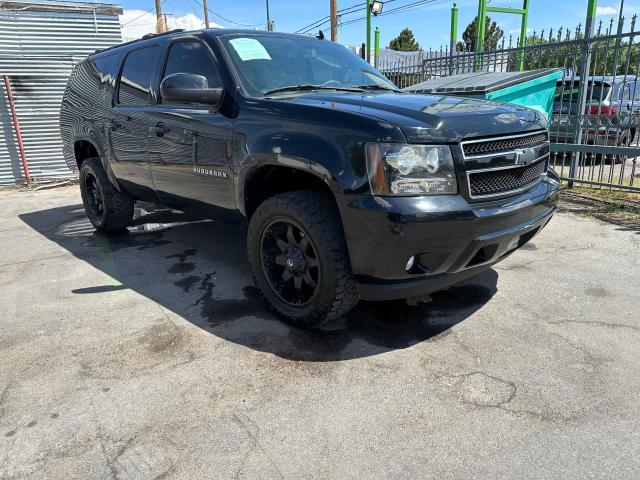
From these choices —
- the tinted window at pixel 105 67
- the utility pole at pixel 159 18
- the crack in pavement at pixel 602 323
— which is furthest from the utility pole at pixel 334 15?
the crack in pavement at pixel 602 323

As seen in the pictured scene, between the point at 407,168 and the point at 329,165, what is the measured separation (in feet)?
1.40

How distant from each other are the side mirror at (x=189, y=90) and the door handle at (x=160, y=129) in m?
0.64

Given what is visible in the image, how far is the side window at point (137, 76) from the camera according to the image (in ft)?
14.2

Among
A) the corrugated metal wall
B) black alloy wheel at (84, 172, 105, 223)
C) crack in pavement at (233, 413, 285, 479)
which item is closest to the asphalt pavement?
crack in pavement at (233, 413, 285, 479)

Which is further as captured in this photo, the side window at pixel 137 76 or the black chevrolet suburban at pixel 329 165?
the side window at pixel 137 76

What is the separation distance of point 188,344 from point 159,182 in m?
1.78

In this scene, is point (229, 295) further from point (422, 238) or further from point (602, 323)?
point (602, 323)

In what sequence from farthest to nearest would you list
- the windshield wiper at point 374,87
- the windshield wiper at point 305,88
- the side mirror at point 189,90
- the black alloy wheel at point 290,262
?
1. the windshield wiper at point 374,87
2. the windshield wiper at point 305,88
3. the side mirror at point 189,90
4. the black alloy wheel at point 290,262

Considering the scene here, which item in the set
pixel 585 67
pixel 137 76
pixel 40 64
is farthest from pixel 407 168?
pixel 40 64

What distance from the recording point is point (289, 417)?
92.5 inches

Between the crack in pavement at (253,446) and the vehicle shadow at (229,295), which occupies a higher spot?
the crack in pavement at (253,446)

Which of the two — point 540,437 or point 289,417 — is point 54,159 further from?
point 540,437

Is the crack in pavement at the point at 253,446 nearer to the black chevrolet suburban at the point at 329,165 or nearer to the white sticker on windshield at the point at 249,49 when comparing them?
the black chevrolet suburban at the point at 329,165

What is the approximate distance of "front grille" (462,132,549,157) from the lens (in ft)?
8.69
